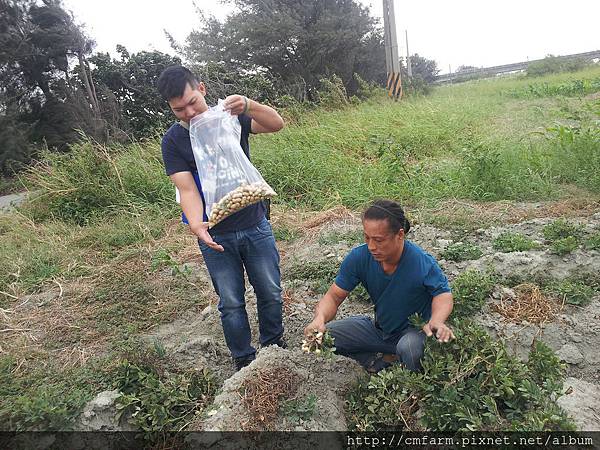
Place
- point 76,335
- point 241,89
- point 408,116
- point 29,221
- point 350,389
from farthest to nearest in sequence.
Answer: point 241,89 < point 408,116 < point 29,221 < point 76,335 < point 350,389

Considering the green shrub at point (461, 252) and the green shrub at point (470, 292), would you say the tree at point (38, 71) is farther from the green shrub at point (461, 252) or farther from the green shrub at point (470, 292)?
the green shrub at point (470, 292)

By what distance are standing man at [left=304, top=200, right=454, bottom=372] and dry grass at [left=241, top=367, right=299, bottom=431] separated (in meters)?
0.23

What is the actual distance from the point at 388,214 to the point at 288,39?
14.1 m

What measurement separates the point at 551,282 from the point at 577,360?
0.71m

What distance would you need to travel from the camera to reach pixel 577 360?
7.29 ft

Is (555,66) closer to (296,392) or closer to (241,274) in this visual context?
(241,274)

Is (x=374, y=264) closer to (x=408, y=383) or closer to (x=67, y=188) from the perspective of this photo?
(x=408, y=383)

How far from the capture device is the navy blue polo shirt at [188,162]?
219 centimetres

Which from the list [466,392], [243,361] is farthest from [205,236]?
[466,392]

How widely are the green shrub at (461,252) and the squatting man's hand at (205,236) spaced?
5.94 feet

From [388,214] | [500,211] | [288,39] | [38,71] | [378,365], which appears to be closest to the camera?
[388,214]

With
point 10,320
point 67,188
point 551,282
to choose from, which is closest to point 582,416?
point 551,282

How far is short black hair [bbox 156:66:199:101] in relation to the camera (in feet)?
6.57

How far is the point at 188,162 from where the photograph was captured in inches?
87.4
